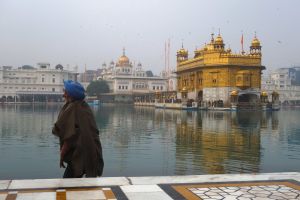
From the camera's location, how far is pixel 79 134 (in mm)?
5391

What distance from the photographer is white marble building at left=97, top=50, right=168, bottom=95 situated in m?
110

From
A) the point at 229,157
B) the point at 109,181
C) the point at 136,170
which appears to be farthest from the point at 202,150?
the point at 109,181

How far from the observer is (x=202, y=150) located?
12953 mm

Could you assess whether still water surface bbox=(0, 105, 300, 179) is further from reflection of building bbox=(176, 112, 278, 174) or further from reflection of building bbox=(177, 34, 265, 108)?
reflection of building bbox=(177, 34, 265, 108)

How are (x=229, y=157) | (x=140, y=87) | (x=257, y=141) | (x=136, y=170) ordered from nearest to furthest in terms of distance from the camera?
(x=136, y=170) < (x=229, y=157) < (x=257, y=141) < (x=140, y=87)

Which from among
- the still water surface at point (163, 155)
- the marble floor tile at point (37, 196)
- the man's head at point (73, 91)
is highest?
the man's head at point (73, 91)

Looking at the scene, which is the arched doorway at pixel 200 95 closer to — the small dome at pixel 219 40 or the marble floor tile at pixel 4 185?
the small dome at pixel 219 40

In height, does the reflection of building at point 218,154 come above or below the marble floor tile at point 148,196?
below

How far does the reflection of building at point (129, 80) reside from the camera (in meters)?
110

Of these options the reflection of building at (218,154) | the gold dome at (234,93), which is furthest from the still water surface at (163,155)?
the gold dome at (234,93)

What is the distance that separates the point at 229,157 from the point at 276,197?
637 centimetres

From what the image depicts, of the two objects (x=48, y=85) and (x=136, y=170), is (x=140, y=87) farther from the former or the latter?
(x=136, y=170)

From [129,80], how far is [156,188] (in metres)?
106

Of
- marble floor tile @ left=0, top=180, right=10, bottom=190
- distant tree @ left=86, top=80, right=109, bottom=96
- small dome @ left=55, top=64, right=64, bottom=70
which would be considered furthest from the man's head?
small dome @ left=55, top=64, right=64, bottom=70
